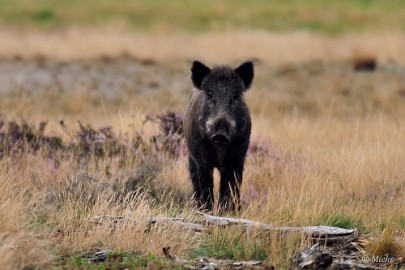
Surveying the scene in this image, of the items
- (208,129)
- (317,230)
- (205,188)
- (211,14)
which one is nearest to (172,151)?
(205,188)

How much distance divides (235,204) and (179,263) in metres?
2.06

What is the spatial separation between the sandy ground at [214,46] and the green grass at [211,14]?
241 inches

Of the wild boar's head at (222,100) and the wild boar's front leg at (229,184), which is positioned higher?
the wild boar's head at (222,100)

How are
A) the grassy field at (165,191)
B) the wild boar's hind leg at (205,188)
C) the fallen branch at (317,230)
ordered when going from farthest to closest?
the wild boar's hind leg at (205,188), the fallen branch at (317,230), the grassy field at (165,191)

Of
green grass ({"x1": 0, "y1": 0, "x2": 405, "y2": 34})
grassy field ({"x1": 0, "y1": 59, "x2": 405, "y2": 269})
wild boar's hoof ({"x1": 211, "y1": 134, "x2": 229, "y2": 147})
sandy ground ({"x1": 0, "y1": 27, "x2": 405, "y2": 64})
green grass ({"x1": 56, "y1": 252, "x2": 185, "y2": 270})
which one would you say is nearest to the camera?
green grass ({"x1": 56, "y1": 252, "x2": 185, "y2": 270})

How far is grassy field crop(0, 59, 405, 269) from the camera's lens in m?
7.90

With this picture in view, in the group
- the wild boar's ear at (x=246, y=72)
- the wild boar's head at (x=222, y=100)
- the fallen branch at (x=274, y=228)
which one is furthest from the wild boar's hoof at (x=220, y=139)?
the wild boar's ear at (x=246, y=72)

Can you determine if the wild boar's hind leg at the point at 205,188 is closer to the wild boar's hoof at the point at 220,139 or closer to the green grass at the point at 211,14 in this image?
the wild boar's hoof at the point at 220,139

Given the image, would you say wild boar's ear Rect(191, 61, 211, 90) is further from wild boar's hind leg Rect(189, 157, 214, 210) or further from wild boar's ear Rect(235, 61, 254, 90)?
wild boar's hind leg Rect(189, 157, 214, 210)

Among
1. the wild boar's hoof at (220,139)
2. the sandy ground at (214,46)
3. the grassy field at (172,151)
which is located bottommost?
the grassy field at (172,151)

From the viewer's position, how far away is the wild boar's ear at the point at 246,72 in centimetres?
1023

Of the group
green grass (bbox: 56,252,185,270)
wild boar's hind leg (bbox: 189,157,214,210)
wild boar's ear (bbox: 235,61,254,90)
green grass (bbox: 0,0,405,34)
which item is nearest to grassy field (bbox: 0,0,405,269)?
green grass (bbox: 56,252,185,270)

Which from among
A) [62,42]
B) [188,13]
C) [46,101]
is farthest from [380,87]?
[188,13]

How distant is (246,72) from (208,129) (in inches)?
39.8
